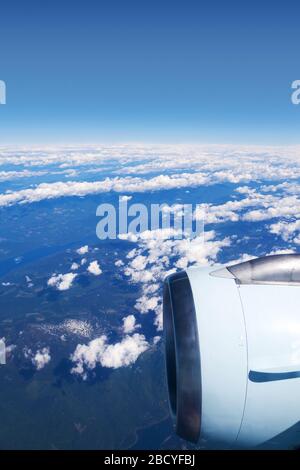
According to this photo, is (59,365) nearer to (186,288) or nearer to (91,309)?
(91,309)

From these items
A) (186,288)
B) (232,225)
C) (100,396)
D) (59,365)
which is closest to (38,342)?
(59,365)

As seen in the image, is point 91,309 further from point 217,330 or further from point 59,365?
point 217,330

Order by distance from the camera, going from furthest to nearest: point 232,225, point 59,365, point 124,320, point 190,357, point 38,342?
point 232,225
point 124,320
point 38,342
point 59,365
point 190,357

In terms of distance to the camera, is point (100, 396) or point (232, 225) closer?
point (100, 396)

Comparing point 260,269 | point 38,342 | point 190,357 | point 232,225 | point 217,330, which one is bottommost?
point 38,342

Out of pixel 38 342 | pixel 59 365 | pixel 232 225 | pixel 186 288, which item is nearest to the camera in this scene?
pixel 186 288

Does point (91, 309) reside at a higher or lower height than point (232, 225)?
lower
